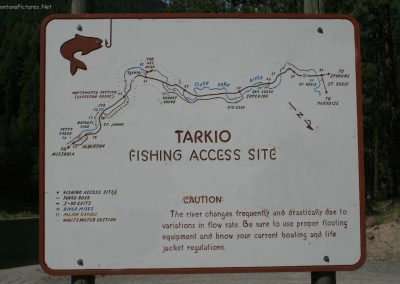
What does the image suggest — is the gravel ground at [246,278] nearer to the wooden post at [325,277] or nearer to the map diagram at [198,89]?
the wooden post at [325,277]

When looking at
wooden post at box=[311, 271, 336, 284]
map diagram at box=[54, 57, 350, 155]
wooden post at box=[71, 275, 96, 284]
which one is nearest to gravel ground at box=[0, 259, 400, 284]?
wooden post at box=[311, 271, 336, 284]

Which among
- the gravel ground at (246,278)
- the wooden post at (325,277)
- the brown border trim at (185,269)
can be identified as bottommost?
the gravel ground at (246,278)

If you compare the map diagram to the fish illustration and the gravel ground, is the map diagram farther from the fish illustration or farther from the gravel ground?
the gravel ground

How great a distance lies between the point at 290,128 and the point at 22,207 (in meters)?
63.9

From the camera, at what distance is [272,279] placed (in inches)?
383

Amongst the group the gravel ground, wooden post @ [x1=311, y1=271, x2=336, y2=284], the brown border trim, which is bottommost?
the gravel ground

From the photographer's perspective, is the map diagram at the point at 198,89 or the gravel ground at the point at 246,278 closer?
the map diagram at the point at 198,89

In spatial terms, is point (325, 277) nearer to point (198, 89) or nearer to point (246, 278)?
point (198, 89)

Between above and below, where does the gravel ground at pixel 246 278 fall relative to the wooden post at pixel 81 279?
below

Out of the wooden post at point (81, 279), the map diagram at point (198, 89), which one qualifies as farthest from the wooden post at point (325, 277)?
the wooden post at point (81, 279)

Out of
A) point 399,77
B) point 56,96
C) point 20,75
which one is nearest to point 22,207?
point 20,75

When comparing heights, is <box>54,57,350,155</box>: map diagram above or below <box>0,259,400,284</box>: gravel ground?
above

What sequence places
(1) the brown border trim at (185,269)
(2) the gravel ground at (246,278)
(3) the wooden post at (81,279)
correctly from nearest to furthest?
(1) the brown border trim at (185,269), (3) the wooden post at (81,279), (2) the gravel ground at (246,278)

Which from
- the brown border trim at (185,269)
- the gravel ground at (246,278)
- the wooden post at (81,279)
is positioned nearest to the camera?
the brown border trim at (185,269)
